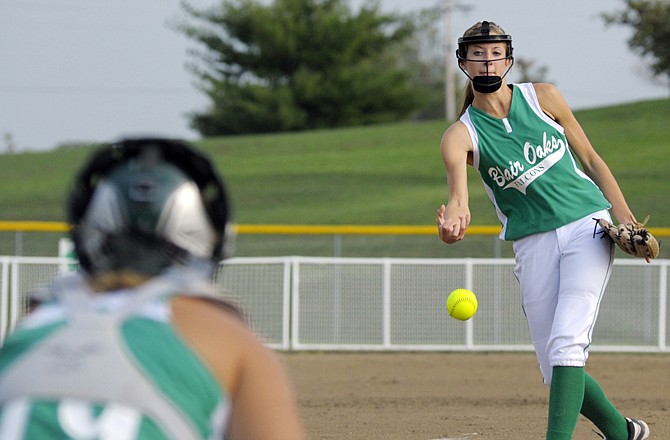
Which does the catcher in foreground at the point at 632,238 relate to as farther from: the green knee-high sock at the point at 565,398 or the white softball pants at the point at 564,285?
the green knee-high sock at the point at 565,398

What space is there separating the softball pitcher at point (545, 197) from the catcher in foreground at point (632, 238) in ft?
0.24

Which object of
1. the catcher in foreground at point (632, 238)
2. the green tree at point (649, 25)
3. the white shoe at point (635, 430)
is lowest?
the white shoe at point (635, 430)

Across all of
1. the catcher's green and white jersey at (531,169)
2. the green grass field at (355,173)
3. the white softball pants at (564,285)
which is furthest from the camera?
the green grass field at (355,173)

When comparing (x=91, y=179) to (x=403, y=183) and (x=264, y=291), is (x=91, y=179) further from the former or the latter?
(x=403, y=183)

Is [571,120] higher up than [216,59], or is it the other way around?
[216,59]

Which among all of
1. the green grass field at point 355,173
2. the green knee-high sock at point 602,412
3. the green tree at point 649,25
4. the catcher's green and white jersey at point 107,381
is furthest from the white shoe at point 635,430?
the green tree at point 649,25

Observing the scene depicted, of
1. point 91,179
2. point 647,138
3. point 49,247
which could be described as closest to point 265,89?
point 647,138

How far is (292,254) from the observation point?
1504cm

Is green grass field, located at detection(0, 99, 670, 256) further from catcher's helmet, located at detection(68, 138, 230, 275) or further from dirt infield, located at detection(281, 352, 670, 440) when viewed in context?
catcher's helmet, located at detection(68, 138, 230, 275)

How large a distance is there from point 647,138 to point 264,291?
75.4 ft

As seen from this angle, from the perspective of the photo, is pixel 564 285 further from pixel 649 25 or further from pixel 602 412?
pixel 649 25

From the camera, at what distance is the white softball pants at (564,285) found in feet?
15.3

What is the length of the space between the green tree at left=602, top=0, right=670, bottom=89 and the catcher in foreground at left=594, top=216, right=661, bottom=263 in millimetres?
35893

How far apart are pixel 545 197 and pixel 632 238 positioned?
1.35 ft
